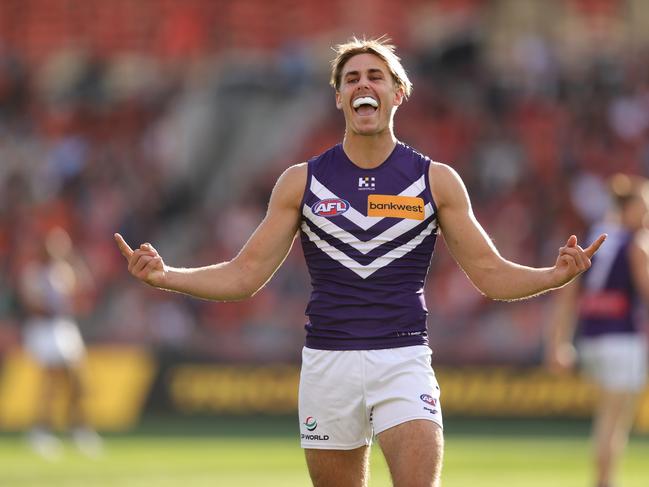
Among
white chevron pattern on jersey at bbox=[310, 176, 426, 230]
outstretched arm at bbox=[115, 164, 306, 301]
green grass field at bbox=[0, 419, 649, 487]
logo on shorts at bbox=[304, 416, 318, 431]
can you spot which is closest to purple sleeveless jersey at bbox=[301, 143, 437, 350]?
white chevron pattern on jersey at bbox=[310, 176, 426, 230]

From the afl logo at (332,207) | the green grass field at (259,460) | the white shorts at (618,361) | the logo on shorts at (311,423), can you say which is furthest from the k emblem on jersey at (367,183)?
the green grass field at (259,460)

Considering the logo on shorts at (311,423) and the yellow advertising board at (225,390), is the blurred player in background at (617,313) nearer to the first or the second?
the logo on shorts at (311,423)

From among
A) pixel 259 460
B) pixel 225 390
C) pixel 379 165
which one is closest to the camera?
pixel 379 165

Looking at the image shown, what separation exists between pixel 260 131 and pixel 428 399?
22460mm

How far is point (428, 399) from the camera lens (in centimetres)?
684

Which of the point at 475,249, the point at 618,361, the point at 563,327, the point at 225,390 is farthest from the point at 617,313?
the point at 225,390

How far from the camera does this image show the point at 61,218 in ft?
88.5

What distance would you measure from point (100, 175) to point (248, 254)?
69.9ft

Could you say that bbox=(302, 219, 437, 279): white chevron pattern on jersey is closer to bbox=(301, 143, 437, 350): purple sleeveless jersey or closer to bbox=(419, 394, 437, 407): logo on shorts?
bbox=(301, 143, 437, 350): purple sleeveless jersey

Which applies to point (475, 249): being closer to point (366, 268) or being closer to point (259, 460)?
point (366, 268)

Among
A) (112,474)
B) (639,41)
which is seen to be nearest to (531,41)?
(639,41)

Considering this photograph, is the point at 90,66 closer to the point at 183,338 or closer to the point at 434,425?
the point at 183,338

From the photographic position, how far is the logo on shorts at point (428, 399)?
6.82m

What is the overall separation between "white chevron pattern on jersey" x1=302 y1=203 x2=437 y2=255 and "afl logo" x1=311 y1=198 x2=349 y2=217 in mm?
29
